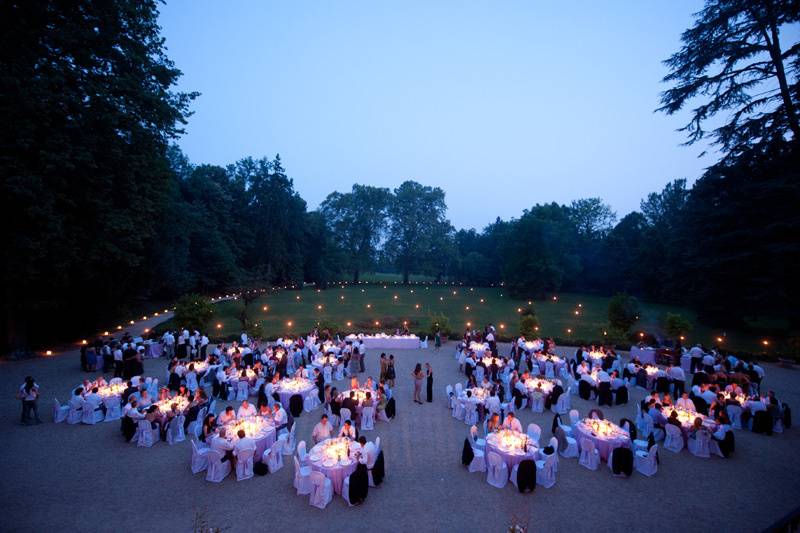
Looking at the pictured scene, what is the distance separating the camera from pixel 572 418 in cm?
1086

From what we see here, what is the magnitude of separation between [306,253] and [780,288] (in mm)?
52710

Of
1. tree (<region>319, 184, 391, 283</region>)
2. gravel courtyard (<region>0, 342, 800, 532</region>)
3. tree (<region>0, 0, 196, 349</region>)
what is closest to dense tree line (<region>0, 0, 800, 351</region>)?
tree (<region>0, 0, 196, 349</region>)

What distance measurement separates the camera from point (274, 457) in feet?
30.8

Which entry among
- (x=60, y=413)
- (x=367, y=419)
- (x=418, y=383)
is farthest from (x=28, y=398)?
(x=418, y=383)

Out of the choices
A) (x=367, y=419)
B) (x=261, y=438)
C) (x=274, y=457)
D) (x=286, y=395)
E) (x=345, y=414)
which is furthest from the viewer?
(x=286, y=395)

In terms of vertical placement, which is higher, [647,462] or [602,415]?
[602,415]

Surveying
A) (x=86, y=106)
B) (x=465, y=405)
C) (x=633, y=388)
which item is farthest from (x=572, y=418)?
(x=86, y=106)

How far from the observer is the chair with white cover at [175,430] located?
1077 cm

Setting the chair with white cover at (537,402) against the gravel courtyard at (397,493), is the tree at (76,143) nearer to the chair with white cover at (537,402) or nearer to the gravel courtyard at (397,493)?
the gravel courtyard at (397,493)

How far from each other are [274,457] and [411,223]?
61.4m

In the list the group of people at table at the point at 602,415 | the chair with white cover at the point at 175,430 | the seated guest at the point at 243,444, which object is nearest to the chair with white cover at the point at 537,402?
the group of people at table at the point at 602,415

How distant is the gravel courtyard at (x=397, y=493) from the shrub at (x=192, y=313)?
32.2 ft

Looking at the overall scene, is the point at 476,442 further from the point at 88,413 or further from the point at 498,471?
the point at 88,413

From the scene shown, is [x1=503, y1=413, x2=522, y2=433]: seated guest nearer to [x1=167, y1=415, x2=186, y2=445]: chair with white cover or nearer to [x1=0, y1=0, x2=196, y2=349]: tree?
[x1=167, y1=415, x2=186, y2=445]: chair with white cover
